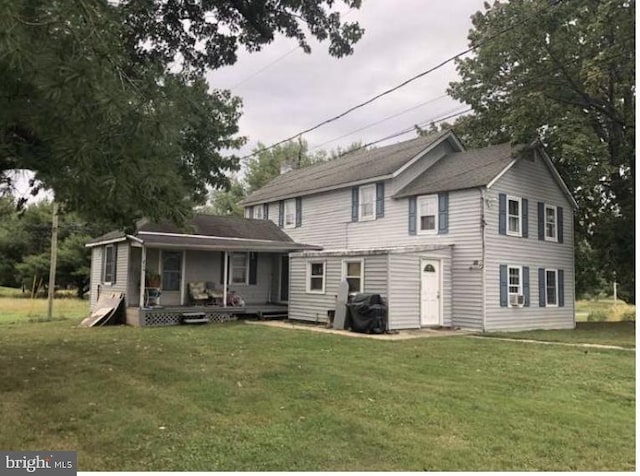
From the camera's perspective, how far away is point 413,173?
18438 mm

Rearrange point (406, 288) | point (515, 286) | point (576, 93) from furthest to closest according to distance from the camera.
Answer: point (576, 93) < point (515, 286) < point (406, 288)

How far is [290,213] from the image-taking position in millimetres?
22297

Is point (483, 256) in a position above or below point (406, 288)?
above

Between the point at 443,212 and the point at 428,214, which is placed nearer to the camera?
the point at 443,212

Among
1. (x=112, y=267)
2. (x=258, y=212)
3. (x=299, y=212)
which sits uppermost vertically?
(x=258, y=212)

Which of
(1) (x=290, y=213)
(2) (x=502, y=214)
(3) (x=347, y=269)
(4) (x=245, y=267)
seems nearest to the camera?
(3) (x=347, y=269)

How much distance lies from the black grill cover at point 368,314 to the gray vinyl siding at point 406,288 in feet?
1.27

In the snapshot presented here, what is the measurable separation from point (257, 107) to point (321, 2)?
6.31 meters

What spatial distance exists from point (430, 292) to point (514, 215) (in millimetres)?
3822

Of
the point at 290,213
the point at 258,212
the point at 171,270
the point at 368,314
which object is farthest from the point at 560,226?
the point at 171,270

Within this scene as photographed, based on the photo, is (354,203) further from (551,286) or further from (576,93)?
(576,93)

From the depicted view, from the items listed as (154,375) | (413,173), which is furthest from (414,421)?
(413,173)

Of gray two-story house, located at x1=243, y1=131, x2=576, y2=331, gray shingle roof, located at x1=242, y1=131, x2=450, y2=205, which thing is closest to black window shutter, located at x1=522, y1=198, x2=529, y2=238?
gray two-story house, located at x1=243, y1=131, x2=576, y2=331

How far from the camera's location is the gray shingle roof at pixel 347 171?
18.8 m
